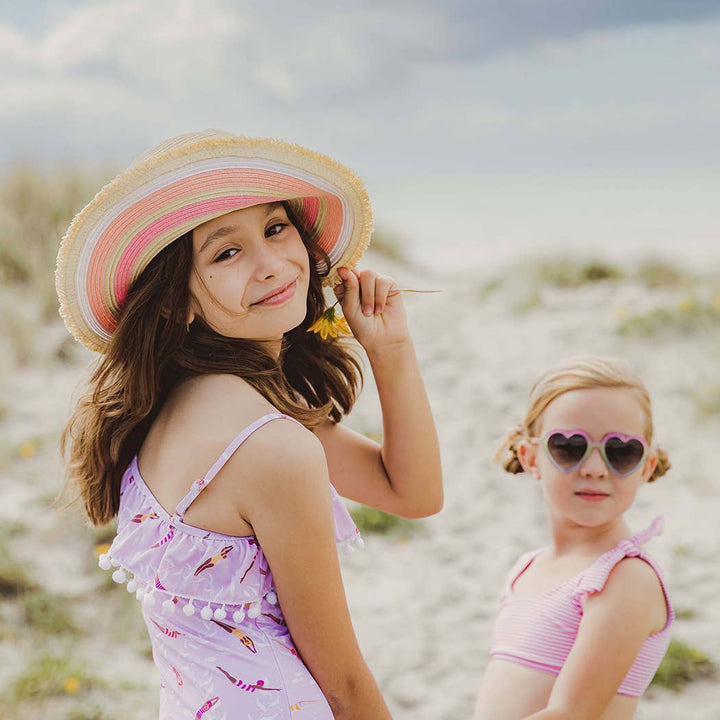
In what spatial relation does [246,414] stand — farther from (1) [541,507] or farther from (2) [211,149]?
(1) [541,507]

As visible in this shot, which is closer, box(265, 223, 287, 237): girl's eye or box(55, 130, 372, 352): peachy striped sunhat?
box(55, 130, 372, 352): peachy striped sunhat

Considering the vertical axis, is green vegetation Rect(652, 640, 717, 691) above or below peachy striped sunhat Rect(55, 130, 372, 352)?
below

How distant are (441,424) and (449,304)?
2229mm

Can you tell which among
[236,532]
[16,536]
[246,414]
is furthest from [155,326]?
[16,536]

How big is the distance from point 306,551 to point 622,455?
88 centimetres

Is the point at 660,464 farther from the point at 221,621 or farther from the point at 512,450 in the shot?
the point at 221,621

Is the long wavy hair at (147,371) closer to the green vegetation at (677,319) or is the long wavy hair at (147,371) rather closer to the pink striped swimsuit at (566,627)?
the pink striped swimsuit at (566,627)

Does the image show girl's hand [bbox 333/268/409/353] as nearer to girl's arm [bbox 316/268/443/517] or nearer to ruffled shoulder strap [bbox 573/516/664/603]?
girl's arm [bbox 316/268/443/517]

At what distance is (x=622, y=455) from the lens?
7.34 ft

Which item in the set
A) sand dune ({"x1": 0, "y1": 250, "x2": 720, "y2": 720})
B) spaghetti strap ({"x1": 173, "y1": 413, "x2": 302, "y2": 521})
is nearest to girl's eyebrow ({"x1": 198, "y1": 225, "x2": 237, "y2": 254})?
spaghetti strap ({"x1": 173, "y1": 413, "x2": 302, "y2": 521})

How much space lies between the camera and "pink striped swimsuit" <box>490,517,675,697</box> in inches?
85.0

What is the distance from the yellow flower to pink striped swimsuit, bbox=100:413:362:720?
54cm

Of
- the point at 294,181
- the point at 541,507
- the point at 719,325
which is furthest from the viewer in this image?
the point at 719,325

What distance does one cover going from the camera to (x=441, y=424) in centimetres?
623
